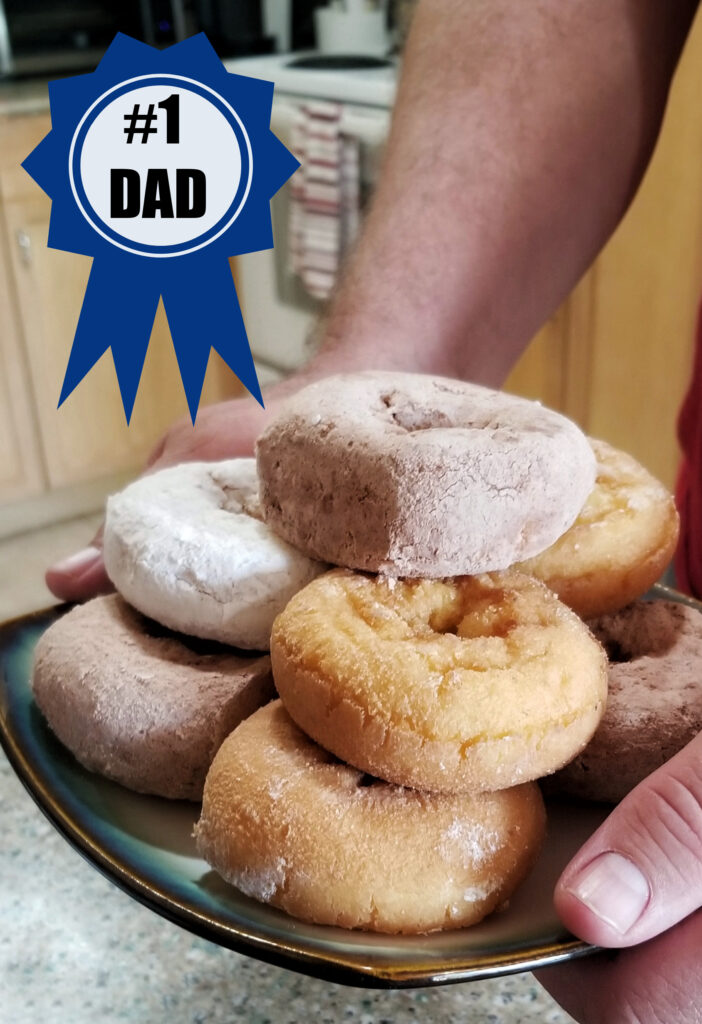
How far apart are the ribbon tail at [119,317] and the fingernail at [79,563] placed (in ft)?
0.68

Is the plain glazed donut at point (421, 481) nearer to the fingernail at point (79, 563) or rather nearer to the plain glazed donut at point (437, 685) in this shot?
the plain glazed donut at point (437, 685)

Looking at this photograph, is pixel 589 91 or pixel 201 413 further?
pixel 589 91

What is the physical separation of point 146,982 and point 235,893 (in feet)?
0.48

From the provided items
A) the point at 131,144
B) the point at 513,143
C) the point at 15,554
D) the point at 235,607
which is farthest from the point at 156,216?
the point at 15,554

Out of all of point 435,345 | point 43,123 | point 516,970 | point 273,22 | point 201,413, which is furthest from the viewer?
point 273,22

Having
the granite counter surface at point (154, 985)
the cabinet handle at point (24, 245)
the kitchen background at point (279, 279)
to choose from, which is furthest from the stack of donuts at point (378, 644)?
the cabinet handle at point (24, 245)

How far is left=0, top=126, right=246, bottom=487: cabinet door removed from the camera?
6.93 feet

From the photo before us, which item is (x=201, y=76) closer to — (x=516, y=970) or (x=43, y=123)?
(x=516, y=970)

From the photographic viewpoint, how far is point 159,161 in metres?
0.55

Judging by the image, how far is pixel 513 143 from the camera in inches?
39.4

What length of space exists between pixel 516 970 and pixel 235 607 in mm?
258

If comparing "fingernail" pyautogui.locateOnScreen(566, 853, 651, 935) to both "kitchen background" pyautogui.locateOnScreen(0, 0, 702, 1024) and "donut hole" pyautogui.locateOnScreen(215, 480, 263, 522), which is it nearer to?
"donut hole" pyautogui.locateOnScreen(215, 480, 263, 522)

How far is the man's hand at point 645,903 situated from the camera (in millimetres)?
422

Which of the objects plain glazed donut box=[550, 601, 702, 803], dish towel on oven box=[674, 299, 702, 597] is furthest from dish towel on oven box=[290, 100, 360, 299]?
plain glazed donut box=[550, 601, 702, 803]
